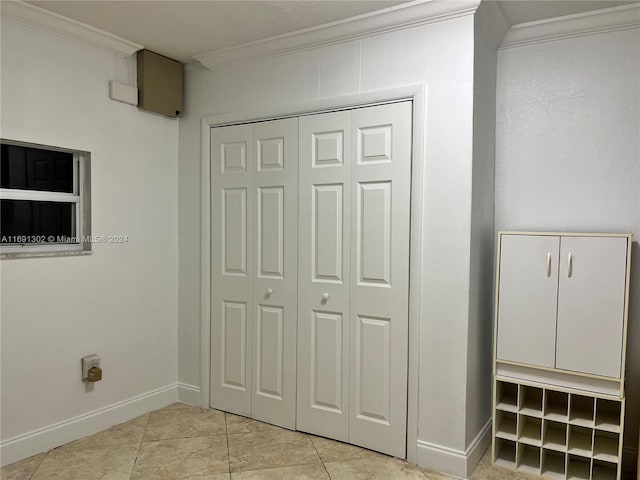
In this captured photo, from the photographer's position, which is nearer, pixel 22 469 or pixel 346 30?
pixel 22 469

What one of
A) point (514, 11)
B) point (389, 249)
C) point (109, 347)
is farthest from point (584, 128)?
point (109, 347)

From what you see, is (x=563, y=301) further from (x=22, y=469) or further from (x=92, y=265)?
(x=22, y=469)

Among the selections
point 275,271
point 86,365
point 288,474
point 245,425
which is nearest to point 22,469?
point 86,365

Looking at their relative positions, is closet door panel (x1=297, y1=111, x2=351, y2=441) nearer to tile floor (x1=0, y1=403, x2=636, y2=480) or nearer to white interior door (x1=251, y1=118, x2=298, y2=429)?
white interior door (x1=251, y1=118, x2=298, y2=429)

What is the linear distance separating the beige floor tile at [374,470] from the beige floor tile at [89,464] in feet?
3.60

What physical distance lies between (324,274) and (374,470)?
1113 mm

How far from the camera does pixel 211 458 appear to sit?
108 inches

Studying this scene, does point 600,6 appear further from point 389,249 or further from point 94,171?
point 94,171

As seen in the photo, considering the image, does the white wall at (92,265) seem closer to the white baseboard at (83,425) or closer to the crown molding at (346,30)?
the white baseboard at (83,425)

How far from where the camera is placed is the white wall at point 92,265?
2664 mm

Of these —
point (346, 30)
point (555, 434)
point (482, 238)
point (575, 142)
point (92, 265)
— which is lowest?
point (555, 434)

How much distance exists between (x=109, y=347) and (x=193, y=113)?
5.57ft

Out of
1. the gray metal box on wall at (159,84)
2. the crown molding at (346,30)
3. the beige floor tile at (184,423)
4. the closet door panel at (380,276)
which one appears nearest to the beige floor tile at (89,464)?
the beige floor tile at (184,423)

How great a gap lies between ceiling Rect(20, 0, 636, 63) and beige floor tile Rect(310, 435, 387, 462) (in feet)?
8.06
